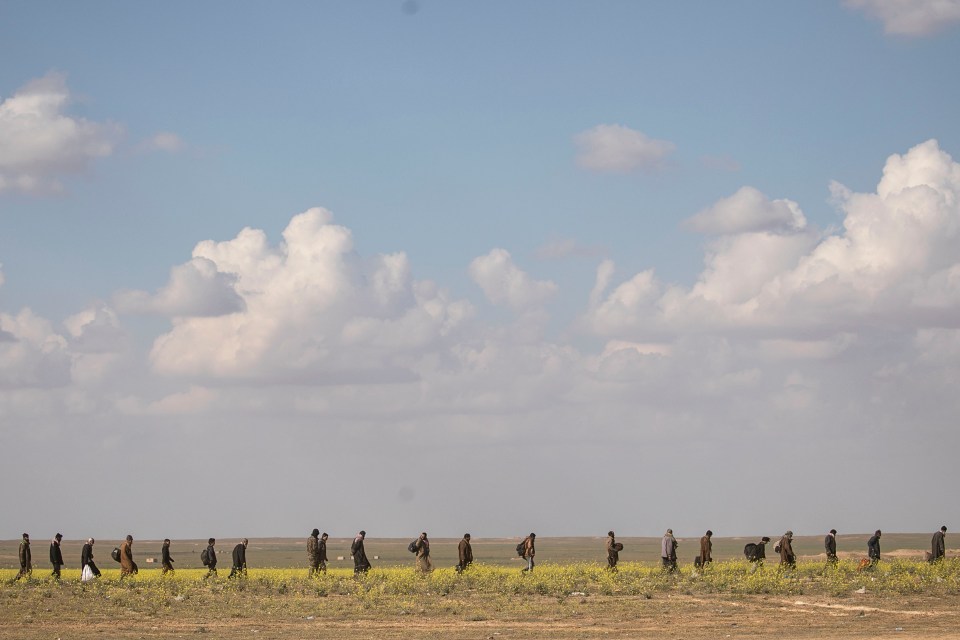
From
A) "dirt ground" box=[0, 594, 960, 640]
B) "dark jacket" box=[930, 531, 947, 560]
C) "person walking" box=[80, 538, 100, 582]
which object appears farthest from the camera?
"dark jacket" box=[930, 531, 947, 560]

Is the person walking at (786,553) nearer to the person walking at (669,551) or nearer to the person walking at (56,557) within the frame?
the person walking at (669,551)

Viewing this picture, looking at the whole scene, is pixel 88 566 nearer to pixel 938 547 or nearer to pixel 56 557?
pixel 56 557

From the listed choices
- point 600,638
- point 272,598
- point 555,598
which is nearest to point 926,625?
point 600,638

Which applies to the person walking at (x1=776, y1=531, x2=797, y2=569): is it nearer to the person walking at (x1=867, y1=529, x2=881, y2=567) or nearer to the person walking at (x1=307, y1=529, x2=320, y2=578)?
the person walking at (x1=867, y1=529, x2=881, y2=567)

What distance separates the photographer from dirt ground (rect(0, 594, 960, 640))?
98.4 ft

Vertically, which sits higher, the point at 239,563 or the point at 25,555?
the point at 25,555

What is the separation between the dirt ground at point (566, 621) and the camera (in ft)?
98.4

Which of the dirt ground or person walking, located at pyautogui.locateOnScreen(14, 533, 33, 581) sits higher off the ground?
person walking, located at pyautogui.locateOnScreen(14, 533, 33, 581)

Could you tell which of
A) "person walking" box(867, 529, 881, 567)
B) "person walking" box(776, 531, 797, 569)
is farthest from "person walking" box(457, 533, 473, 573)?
"person walking" box(867, 529, 881, 567)

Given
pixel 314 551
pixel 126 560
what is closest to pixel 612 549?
pixel 314 551

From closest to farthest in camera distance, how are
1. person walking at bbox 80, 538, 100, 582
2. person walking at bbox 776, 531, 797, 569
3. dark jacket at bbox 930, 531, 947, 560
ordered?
1. person walking at bbox 80, 538, 100, 582
2. person walking at bbox 776, 531, 797, 569
3. dark jacket at bbox 930, 531, 947, 560

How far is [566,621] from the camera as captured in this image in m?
32.8

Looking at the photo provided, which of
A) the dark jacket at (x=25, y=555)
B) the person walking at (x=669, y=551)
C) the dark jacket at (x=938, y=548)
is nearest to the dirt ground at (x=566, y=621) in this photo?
the person walking at (x=669, y=551)

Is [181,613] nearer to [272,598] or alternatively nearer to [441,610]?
[272,598]
